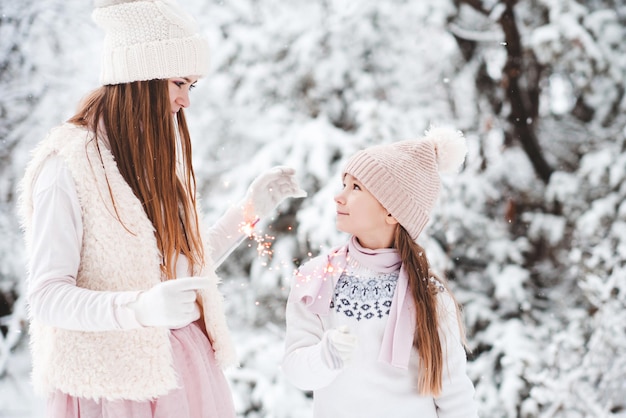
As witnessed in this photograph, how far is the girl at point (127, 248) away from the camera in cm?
97

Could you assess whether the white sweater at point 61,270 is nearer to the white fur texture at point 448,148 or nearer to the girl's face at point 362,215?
the girl's face at point 362,215

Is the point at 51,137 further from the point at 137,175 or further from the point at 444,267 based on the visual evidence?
the point at 444,267

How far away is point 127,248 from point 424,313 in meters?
0.64

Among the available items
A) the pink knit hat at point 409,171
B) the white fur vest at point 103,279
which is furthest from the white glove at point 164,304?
the pink knit hat at point 409,171

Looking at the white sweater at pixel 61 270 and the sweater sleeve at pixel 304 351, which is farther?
the sweater sleeve at pixel 304 351

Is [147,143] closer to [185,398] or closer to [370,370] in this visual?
[185,398]

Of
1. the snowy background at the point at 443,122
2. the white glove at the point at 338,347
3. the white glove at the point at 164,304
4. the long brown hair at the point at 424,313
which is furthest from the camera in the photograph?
the snowy background at the point at 443,122

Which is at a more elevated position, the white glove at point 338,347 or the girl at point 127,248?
the girl at point 127,248

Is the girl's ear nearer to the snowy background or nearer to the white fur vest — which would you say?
the white fur vest

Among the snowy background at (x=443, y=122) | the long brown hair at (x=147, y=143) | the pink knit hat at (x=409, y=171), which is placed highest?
the long brown hair at (x=147, y=143)

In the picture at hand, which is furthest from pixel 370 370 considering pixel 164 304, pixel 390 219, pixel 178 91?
pixel 178 91

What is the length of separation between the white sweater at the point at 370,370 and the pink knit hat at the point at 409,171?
169mm

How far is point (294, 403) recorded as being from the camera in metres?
2.50

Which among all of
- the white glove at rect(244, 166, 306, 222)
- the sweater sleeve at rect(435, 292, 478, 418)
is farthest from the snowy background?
the sweater sleeve at rect(435, 292, 478, 418)
